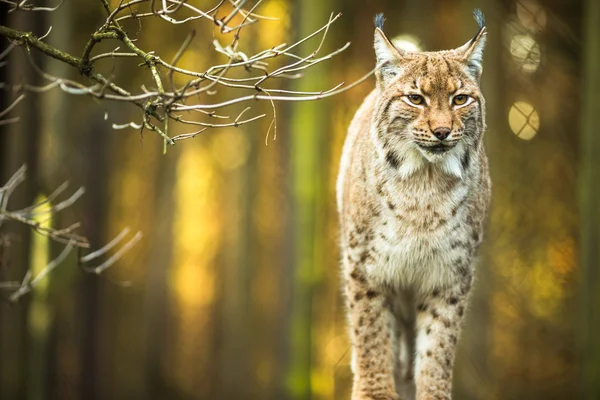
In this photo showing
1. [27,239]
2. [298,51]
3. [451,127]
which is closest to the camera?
[451,127]

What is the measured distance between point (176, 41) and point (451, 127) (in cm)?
478

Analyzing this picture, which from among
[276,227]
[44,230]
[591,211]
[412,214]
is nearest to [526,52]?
[591,211]

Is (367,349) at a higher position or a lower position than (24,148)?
lower

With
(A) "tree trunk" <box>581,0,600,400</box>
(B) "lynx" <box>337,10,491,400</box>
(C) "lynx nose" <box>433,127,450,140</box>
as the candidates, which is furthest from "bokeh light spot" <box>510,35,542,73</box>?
(C) "lynx nose" <box>433,127,450,140</box>

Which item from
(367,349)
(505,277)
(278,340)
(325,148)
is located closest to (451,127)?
(367,349)

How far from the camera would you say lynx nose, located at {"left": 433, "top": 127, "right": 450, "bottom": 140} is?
2.10 metres

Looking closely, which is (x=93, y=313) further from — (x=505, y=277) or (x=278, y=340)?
(x=505, y=277)

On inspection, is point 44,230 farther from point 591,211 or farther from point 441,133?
point 591,211

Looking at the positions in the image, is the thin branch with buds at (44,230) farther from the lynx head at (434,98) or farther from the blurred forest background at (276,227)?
the lynx head at (434,98)

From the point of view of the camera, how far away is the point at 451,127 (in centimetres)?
210

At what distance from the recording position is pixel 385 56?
2.13m

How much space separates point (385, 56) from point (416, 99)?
144 mm

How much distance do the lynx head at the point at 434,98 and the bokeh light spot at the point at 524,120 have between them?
120 inches

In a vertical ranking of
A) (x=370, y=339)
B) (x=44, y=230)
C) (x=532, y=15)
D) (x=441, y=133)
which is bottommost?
(x=370, y=339)
